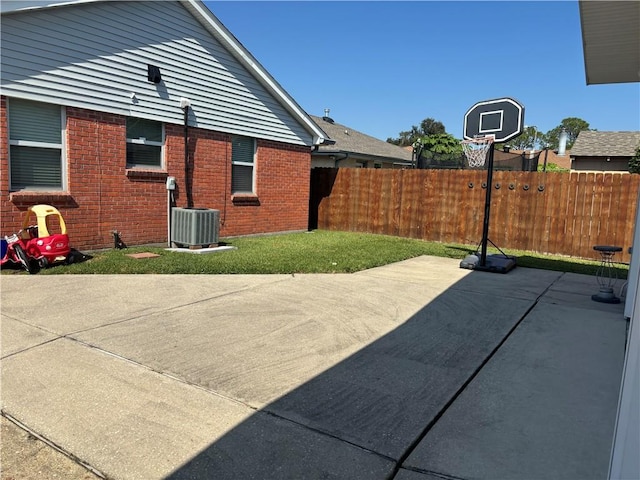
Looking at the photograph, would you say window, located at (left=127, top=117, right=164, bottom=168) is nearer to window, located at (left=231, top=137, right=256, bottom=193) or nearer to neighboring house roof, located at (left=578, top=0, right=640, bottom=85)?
window, located at (left=231, top=137, right=256, bottom=193)

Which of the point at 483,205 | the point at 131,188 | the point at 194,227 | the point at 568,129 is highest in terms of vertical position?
the point at 568,129

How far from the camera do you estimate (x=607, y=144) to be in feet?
105

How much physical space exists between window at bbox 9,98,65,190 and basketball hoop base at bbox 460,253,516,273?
8.00 meters

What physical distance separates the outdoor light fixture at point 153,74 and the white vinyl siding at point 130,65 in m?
0.09

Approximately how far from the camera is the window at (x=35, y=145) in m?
7.67

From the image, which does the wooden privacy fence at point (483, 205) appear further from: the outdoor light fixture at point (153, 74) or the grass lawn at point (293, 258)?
the outdoor light fixture at point (153, 74)

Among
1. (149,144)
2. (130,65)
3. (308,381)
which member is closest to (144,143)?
(149,144)

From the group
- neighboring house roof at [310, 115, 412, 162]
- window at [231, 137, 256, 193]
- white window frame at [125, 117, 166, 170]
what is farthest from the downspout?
neighboring house roof at [310, 115, 412, 162]

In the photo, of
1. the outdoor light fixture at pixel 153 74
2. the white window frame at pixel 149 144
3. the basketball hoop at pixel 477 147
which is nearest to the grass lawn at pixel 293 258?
the white window frame at pixel 149 144

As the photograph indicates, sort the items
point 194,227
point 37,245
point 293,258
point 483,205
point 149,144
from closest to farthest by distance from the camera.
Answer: point 37,245, point 293,258, point 194,227, point 149,144, point 483,205

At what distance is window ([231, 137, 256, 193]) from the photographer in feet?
39.6

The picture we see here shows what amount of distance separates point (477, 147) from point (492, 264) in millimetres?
2860

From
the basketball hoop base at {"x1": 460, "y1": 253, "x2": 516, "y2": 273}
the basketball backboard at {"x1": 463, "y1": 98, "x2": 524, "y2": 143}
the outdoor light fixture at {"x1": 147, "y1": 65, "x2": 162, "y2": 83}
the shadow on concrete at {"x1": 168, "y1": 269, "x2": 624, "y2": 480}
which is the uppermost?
the outdoor light fixture at {"x1": 147, "y1": 65, "x2": 162, "y2": 83}

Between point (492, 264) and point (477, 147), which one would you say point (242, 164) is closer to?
point (477, 147)
